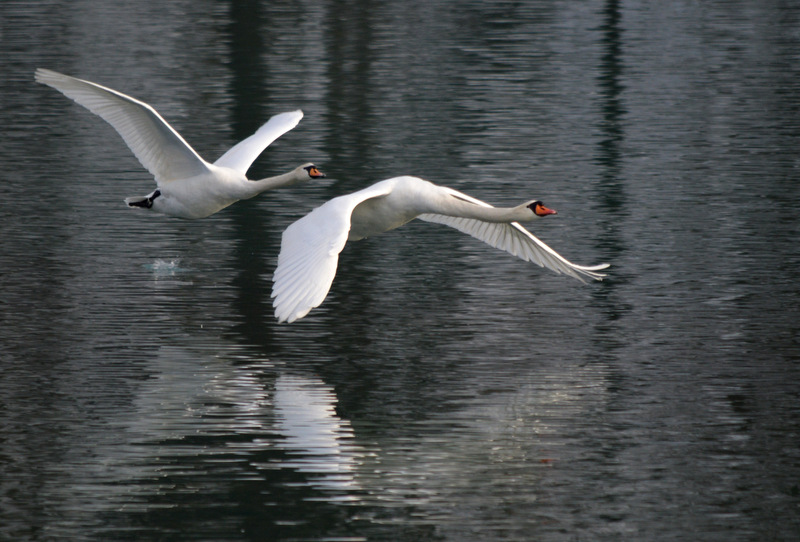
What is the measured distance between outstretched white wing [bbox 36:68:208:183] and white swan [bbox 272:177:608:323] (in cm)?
181

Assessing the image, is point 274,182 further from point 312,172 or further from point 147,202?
point 147,202

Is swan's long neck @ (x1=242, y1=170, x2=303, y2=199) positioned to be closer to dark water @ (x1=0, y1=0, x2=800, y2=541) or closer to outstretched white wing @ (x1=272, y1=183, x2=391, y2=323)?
dark water @ (x1=0, y1=0, x2=800, y2=541)

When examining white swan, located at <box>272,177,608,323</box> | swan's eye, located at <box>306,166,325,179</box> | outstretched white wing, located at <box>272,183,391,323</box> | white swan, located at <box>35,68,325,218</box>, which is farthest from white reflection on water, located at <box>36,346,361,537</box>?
white swan, located at <box>35,68,325,218</box>

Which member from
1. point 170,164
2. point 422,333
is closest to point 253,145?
point 170,164

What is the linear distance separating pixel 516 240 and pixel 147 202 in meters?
3.21

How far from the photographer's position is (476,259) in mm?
12539

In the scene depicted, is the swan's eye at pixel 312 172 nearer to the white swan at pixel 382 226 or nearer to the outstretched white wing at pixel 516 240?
the white swan at pixel 382 226

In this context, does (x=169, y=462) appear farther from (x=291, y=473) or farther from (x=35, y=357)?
(x=35, y=357)

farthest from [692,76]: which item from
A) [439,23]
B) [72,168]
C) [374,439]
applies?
[374,439]

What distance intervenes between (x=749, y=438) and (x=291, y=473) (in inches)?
101

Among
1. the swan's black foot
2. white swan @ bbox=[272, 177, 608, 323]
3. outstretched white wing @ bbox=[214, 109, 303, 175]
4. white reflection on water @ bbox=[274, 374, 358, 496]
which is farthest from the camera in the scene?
outstretched white wing @ bbox=[214, 109, 303, 175]

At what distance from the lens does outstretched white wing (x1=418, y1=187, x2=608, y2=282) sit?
35.2 feet

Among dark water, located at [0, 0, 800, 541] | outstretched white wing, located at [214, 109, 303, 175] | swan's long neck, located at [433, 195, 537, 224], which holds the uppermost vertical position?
swan's long neck, located at [433, 195, 537, 224]

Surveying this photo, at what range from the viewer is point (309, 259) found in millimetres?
8844
